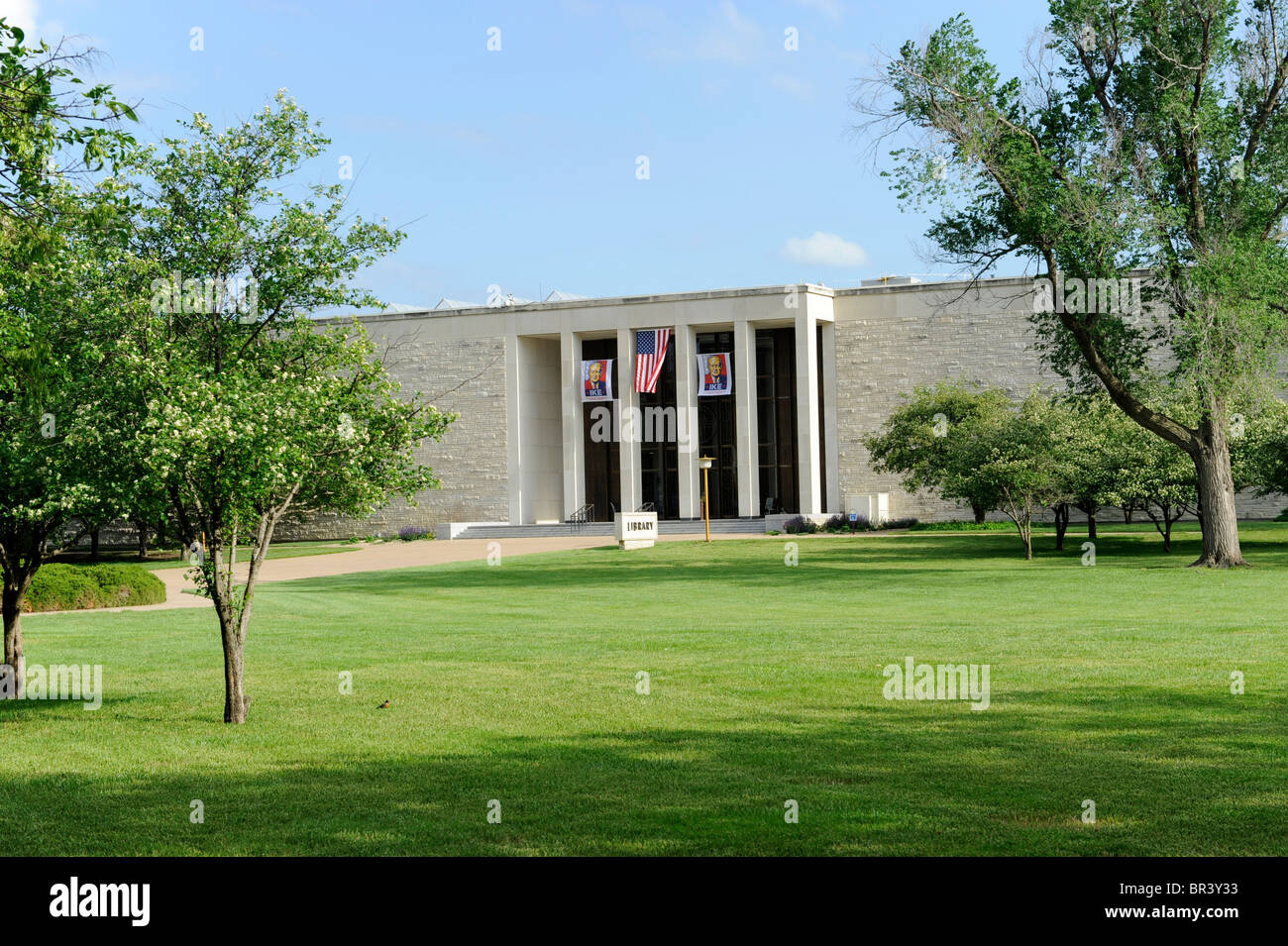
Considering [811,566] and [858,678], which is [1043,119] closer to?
[811,566]

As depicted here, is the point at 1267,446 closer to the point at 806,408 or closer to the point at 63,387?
the point at 806,408

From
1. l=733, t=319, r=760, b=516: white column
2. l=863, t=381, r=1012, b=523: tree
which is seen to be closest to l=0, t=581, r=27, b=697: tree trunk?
l=863, t=381, r=1012, b=523: tree

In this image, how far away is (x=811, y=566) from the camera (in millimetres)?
34875

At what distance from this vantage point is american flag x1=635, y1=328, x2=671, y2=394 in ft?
204

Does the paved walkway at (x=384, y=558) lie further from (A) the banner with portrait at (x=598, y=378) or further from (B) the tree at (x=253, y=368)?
(B) the tree at (x=253, y=368)

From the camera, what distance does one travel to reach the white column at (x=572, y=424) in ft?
Result: 214

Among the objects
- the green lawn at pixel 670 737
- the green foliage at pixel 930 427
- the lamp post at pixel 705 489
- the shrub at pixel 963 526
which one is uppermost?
the green foliage at pixel 930 427

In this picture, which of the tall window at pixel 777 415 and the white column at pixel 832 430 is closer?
the white column at pixel 832 430

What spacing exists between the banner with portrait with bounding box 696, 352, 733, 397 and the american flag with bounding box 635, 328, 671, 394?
6.88 ft

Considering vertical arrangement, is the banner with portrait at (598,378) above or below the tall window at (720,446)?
above

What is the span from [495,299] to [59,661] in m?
52.6

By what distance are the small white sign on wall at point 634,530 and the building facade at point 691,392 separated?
13.5m

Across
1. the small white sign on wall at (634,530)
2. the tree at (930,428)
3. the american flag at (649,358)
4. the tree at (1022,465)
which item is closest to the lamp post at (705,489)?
the small white sign on wall at (634,530)
